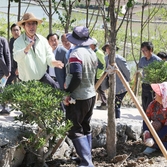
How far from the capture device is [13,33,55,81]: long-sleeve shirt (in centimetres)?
537

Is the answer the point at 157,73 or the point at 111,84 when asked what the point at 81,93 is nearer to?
the point at 111,84

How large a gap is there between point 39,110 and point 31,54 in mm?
1136

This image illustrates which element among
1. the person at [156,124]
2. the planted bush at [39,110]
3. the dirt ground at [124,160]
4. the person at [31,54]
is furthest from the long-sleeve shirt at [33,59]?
the person at [156,124]

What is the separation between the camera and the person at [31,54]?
5355 millimetres

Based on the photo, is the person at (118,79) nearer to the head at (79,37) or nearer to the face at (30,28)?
the face at (30,28)

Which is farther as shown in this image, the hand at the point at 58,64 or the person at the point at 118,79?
the person at the point at 118,79

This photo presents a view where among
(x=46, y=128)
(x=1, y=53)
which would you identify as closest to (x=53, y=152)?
(x=46, y=128)

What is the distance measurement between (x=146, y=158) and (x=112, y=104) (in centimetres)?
89

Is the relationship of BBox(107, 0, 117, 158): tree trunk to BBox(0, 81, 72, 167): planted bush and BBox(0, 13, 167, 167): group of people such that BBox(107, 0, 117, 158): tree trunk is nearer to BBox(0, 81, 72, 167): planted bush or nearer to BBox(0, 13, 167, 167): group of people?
BBox(0, 13, 167, 167): group of people

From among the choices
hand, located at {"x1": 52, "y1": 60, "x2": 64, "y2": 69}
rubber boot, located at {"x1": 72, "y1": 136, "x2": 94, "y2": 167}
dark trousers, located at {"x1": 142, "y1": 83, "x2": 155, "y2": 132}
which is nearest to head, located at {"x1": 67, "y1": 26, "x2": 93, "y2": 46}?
hand, located at {"x1": 52, "y1": 60, "x2": 64, "y2": 69}

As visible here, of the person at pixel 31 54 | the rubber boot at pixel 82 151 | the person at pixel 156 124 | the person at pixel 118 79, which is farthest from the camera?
the person at pixel 118 79

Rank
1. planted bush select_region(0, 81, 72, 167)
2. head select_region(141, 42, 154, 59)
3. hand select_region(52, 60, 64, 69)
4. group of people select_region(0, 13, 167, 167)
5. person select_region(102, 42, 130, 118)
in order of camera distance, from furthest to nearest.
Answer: person select_region(102, 42, 130, 118), head select_region(141, 42, 154, 59), hand select_region(52, 60, 64, 69), group of people select_region(0, 13, 167, 167), planted bush select_region(0, 81, 72, 167)

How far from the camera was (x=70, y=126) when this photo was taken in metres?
4.83

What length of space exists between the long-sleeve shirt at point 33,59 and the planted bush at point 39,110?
52 centimetres
